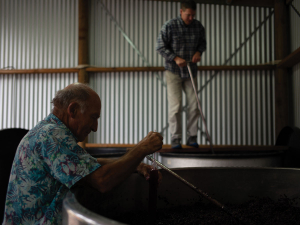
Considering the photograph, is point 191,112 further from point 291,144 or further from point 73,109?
point 73,109

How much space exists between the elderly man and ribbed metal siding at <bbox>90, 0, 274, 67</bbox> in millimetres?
4516

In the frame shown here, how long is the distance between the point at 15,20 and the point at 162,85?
347cm

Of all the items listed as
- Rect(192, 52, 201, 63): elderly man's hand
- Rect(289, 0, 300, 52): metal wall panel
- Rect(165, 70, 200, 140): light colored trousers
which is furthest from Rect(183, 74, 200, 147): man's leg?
Rect(289, 0, 300, 52): metal wall panel

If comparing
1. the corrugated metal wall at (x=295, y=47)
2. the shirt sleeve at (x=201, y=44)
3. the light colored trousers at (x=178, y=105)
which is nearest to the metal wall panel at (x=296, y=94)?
the corrugated metal wall at (x=295, y=47)

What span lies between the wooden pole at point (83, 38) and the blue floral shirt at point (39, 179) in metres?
4.50

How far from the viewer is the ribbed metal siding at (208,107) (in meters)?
5.22

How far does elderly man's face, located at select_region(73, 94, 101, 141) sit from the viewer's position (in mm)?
1144

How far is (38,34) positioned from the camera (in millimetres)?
5797

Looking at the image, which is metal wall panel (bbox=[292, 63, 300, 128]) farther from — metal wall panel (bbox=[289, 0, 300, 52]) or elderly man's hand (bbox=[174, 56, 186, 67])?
elderly man's hand (bbox=[174, 56, 186, 67])

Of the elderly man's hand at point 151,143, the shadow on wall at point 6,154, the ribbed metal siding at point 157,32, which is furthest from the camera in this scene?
the ribbed metal siding at point 157,32

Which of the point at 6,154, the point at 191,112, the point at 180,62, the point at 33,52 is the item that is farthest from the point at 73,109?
the point at 33,52

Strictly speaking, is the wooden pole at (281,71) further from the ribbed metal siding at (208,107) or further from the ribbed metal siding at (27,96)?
the ribbed metal siding at (27,96)

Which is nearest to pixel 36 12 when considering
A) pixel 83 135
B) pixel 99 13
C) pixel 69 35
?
pixel 69 35

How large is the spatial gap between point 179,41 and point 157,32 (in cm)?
236
